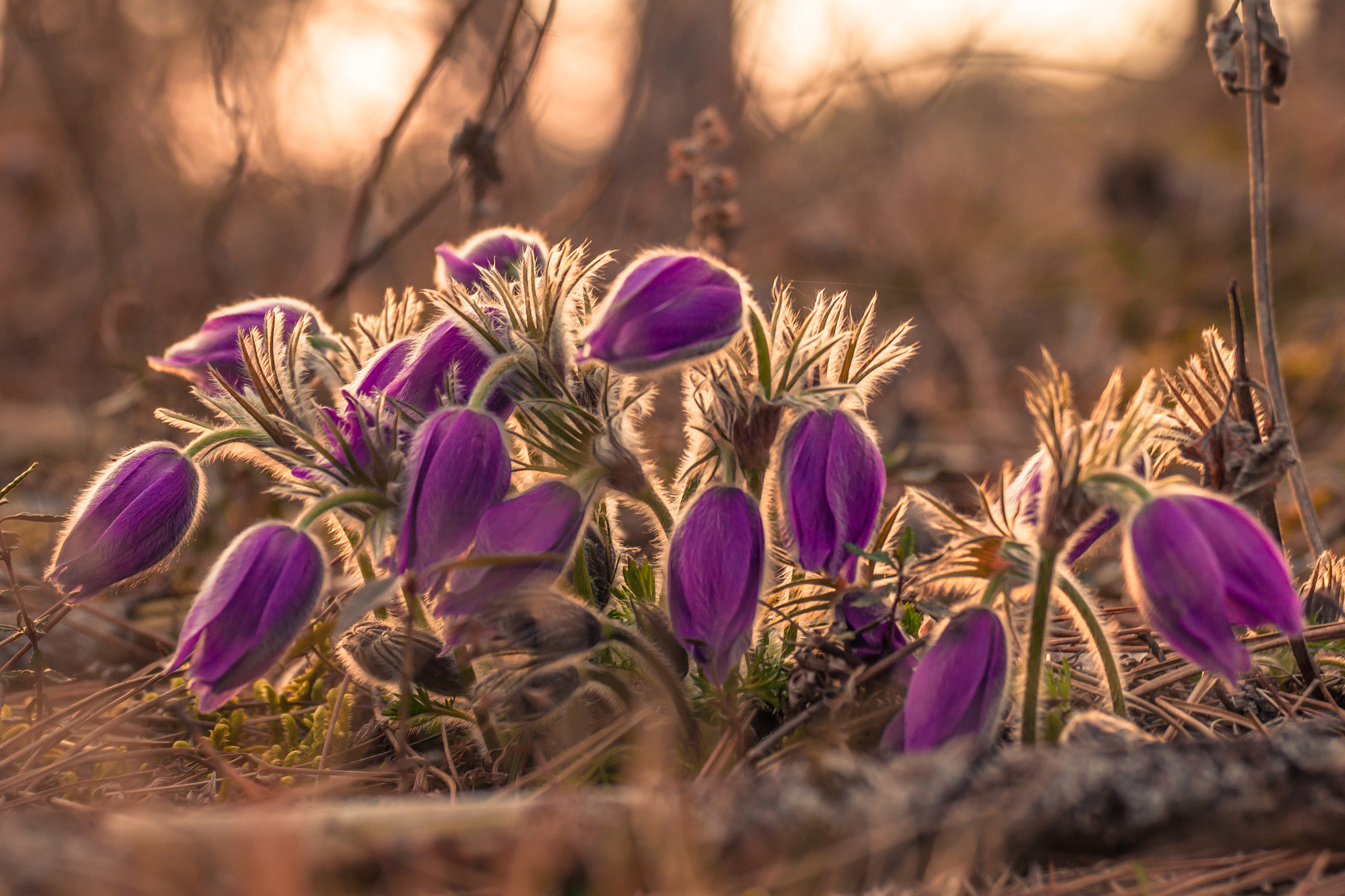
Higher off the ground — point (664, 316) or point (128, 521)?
point (664, 316)

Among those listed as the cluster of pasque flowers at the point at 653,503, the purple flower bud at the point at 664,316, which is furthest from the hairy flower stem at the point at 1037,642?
the purple flower bud at the point at 664,316

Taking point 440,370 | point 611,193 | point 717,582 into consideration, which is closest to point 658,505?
point 717,582

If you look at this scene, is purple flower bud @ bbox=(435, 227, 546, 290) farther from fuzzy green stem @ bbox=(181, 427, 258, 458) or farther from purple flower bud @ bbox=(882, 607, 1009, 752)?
purple flower bud @ bbox=(882, 607, 1009, 752)

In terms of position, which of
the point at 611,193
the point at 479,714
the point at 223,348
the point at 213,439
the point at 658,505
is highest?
the point at 611,193

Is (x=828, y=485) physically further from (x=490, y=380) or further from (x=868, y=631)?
(x=490, y=380)

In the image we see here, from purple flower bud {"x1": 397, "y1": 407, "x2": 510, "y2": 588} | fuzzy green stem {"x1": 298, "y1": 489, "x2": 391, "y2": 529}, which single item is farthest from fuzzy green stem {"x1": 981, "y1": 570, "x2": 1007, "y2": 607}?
fuzzy green stem {"x1": 298, "y1": 489, "x2": 391, "y2": 529}

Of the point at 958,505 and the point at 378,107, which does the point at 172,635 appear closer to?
the point at 958,505
